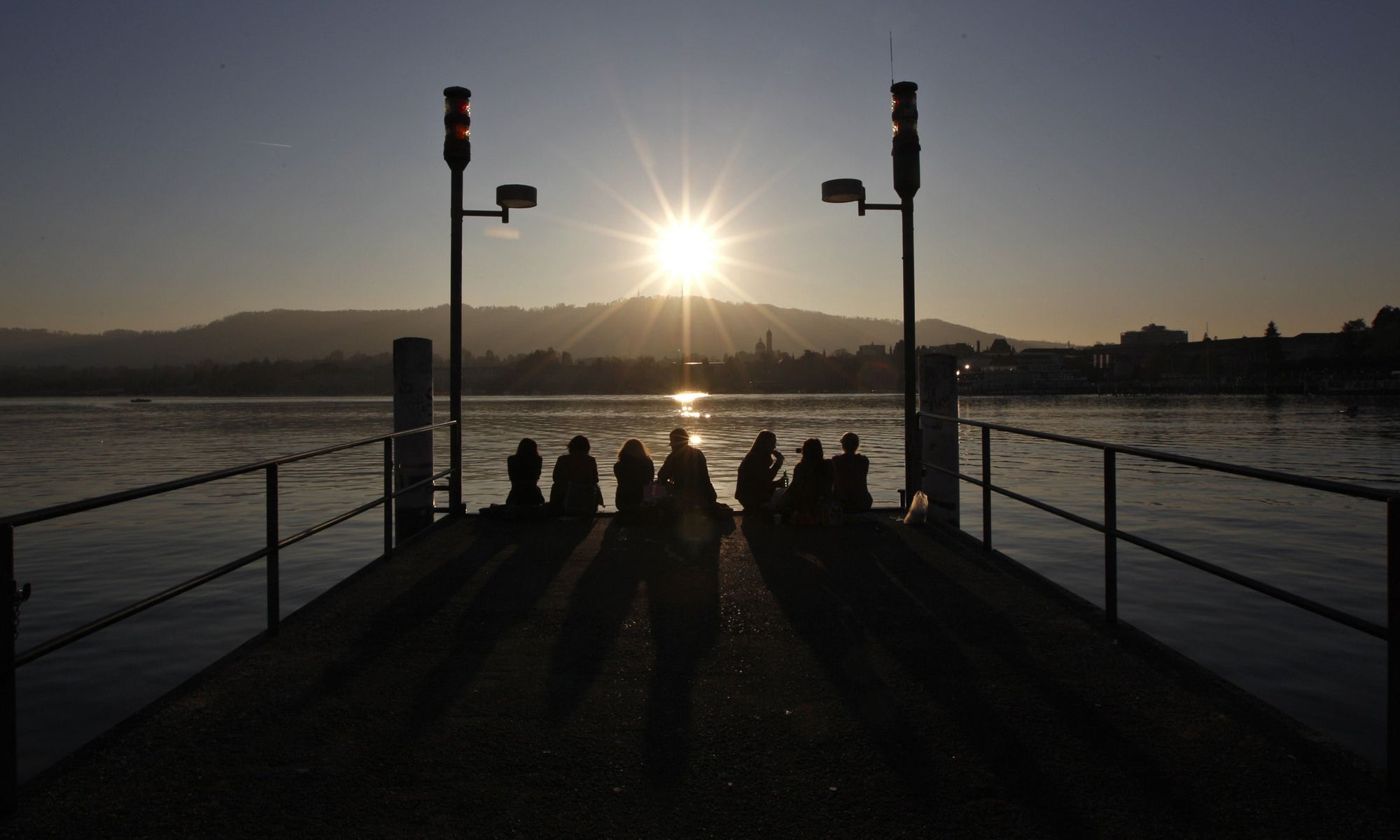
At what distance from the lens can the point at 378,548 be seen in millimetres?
14297

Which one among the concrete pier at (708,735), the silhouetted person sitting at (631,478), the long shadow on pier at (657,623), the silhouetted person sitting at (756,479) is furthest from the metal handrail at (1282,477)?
the silhouetted person sitting at (631,478)

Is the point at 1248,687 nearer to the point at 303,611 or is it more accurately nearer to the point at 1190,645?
the point at 1190,645

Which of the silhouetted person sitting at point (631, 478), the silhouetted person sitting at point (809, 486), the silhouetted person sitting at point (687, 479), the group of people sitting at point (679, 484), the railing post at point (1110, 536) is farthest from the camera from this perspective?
the silhouetted person sitting at point (687, 479)

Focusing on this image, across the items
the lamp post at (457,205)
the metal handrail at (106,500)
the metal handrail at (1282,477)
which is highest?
the lamp post at (457,205)

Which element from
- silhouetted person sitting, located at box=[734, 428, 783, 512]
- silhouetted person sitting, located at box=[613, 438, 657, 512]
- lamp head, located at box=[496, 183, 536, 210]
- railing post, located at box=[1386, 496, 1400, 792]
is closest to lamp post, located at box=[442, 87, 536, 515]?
lamp head, located at box=[496, 183, 536, 210]

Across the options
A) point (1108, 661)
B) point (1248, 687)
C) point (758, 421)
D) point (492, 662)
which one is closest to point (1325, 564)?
point (1248, 687)

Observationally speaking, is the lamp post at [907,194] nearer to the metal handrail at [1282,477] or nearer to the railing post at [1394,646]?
the metal handrail at [1282,477]

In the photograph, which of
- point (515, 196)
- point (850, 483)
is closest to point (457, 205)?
point (515, 196)

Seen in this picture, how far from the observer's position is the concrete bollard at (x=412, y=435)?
30.5 ft

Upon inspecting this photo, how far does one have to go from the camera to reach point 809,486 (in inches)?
355

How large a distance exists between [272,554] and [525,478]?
4.45m

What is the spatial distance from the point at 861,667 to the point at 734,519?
528 cm

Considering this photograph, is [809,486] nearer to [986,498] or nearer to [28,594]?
[986,498]

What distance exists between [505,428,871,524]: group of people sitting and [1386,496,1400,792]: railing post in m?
6.00
